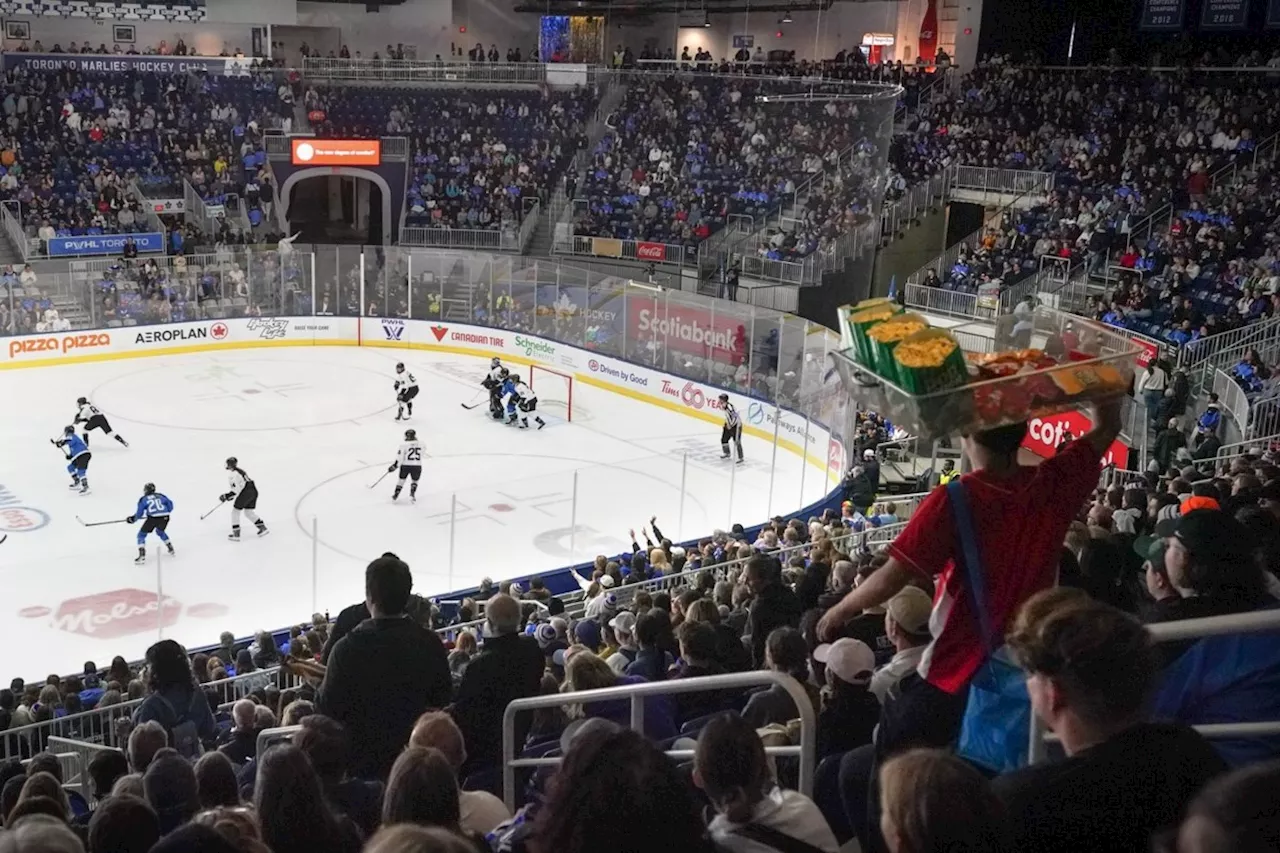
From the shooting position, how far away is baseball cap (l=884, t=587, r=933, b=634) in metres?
3.81

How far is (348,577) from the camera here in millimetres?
15047

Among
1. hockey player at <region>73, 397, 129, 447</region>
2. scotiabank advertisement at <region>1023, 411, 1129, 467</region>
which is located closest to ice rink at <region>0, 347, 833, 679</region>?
hockey player at <region>73, 397, 129, 447</region>

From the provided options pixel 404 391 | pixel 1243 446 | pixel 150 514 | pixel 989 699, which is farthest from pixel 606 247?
pixel 989 699

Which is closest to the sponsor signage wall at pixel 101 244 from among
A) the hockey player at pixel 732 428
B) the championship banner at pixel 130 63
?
the championship banner at pixel 130 63

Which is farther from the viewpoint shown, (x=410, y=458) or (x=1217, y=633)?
(x=410, y=458)

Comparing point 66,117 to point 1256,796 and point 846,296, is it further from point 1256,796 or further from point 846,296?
point 1256,796

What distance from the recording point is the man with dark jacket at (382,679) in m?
4.57

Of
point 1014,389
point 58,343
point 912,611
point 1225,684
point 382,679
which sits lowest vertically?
point 58,343

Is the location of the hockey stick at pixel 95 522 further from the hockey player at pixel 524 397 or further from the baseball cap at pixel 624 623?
the baseball cap at pixel 624 623

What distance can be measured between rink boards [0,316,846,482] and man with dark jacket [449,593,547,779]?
14.4m

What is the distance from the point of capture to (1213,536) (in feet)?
11.5

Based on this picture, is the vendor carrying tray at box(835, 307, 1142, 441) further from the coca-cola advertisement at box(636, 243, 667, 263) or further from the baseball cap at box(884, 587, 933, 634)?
the coca-cola advertisement at box(636, 243, 667, 263)

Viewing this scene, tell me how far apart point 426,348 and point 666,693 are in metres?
24.7

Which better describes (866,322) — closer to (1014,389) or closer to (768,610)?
(1014,389)
